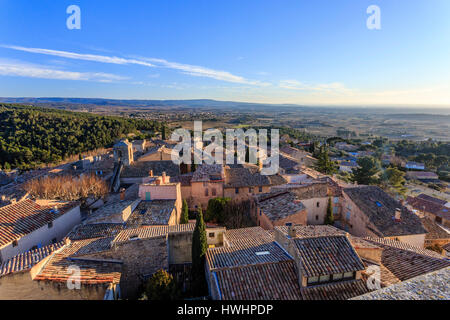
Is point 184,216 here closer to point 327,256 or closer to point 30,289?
point 30,289

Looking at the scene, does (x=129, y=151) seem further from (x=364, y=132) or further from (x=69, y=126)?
(x=364, y=132)

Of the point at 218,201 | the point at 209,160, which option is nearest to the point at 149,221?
the point at 218,201

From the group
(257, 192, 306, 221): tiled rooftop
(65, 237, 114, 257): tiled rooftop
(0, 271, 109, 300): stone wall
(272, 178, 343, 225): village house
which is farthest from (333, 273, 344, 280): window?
(272, 178, 343, 225): village house

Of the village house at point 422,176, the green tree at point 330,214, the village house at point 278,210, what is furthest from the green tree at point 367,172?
the village house at point 422,176

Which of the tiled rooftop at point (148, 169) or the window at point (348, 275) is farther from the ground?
the tiled rooftop at point (148, 169)

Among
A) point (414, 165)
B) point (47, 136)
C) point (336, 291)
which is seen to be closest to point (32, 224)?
point (336, 291)

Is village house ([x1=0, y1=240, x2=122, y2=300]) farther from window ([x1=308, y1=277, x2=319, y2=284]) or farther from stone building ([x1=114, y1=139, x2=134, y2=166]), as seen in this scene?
stone building ([x1=114, y1=139, x2=134, y2=166])

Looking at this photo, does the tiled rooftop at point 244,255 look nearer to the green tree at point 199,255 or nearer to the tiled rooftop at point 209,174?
the green tree at point 199,255
